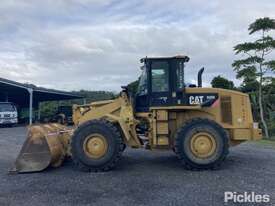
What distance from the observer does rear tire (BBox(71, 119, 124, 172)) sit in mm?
10562

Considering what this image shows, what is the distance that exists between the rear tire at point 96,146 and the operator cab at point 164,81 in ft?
3.98

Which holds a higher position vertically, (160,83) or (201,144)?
(160,83)

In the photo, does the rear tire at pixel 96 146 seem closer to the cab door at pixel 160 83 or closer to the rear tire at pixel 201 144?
the cab door at pixel 160 83

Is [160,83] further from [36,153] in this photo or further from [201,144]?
[36,153]

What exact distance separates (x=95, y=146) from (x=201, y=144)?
2.42m

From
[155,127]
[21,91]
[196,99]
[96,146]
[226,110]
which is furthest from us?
[21,91]

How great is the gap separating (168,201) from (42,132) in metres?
4.43

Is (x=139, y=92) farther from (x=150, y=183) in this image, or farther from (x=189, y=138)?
(x=150, y=183)

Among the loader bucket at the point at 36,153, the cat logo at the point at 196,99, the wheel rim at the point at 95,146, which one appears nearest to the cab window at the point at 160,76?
the cat logo at the point at 196,99

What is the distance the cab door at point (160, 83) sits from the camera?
36.4ft

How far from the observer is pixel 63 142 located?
1165 centimetres

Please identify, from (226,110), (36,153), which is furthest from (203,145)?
(36,153)

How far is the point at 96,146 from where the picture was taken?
10680 mm

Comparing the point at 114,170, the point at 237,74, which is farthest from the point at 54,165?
the point at 237,74
